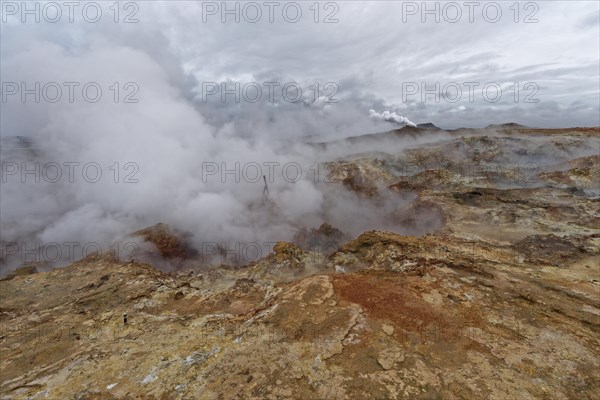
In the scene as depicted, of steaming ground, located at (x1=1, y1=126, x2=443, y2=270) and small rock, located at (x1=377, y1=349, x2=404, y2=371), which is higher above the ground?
steaming ground, located at (x1=1, y1=126, x2=443, y2=270)

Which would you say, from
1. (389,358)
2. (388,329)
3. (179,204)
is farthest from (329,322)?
(179,204)

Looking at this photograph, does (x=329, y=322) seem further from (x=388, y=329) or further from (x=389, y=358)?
(x=389, y=358)

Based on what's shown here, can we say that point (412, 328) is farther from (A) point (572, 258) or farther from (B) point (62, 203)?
(B) point (62, 203)

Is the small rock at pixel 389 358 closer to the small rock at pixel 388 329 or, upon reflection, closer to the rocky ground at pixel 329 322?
the rocky ground at pixel 329 322

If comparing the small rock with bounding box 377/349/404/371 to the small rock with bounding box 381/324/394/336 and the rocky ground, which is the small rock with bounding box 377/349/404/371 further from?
the small rock with bounding box 381/324/394/336

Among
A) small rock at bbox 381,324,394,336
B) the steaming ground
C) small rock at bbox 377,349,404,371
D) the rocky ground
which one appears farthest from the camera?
the steaming ground

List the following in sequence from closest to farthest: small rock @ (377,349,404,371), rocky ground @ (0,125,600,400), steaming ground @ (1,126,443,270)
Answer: rocky ground @ (0,125,600,400) < small rock @ (377,349,404,371) < steaming ground @ (1,126,443,270)

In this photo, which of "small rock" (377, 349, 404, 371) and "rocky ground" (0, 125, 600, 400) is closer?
"rocky ground" (0, 125, 600, 400)

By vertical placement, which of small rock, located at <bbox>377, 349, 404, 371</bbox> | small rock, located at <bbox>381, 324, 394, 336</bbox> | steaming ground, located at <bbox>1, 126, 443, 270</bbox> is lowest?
small rock, located at <bbox>377, 349, 404, 371</bbox>

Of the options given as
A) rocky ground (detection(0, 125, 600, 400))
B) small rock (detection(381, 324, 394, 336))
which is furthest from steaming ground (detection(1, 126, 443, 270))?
small rock (detection(381, 324, 394, 336))
